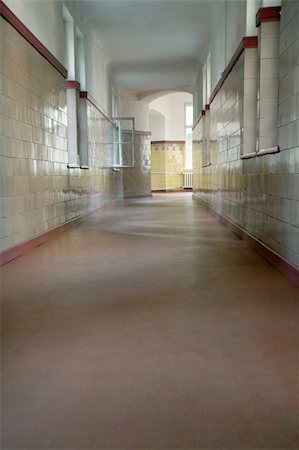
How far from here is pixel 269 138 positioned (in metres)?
4.80

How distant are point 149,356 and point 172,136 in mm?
20033

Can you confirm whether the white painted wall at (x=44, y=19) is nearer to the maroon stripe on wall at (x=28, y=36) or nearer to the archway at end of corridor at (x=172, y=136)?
the maroon stripe on wall at (x=28, y=36)

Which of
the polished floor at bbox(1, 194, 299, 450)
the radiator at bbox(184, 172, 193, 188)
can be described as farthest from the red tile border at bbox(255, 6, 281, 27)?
the radiator at bbox(184, 172, 193, 188)

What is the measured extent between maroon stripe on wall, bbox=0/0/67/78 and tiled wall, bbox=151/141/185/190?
48.6 ft

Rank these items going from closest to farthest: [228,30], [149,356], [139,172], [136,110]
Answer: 1. [149,356]
2. [228,30]
3. [136,110]
4. [139,172]

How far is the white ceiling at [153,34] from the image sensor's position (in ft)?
27.7

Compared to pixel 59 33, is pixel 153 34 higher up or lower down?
higher up

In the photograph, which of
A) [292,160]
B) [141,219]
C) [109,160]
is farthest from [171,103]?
[292,160]

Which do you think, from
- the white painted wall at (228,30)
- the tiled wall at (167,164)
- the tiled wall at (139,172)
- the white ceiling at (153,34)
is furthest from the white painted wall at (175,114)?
the white painted wall at (228,30)

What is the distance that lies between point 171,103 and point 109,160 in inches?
378

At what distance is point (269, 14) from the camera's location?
4.50 meters

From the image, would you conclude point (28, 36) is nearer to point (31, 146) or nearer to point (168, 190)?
point (31, 146)

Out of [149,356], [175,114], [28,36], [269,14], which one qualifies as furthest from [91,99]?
[175,114]

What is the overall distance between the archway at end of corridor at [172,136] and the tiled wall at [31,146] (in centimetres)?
1390
